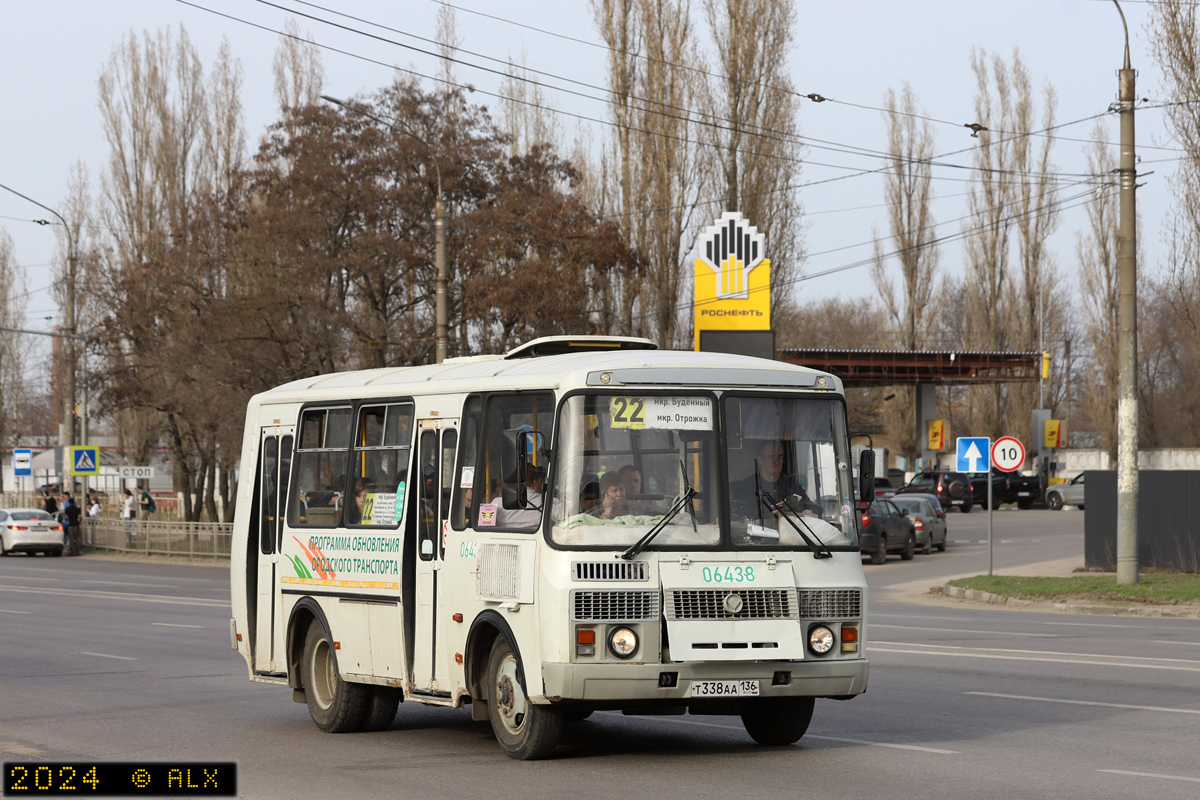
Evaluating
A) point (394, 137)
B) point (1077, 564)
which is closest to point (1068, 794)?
point (1077, 564)

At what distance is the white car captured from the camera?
4659 cm

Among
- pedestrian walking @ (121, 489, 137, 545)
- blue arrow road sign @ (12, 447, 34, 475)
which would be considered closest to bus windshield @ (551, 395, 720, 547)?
pedestrian walking @ (121, 489, 137, 545)

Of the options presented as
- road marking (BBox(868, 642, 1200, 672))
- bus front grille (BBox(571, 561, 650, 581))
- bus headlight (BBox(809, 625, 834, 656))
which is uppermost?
bus front grille (BBox(571, 561, 650, 581))

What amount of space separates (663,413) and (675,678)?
1654 mm

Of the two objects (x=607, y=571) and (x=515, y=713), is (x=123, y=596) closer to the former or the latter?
(x=515, y=713)

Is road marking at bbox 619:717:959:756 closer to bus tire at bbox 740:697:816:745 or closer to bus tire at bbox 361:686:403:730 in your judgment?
bus tire at bbox 740:697:816:745

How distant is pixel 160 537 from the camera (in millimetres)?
45812

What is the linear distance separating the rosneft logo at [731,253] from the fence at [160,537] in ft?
48.1

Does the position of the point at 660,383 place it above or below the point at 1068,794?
above

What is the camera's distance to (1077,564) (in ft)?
105

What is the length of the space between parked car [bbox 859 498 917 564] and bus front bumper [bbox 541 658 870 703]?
2564cm

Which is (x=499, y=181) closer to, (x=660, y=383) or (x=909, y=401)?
(x=660, y=383)

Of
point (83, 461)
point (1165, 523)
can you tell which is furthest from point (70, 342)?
point (1165, 523)

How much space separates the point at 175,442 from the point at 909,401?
47.3 m
